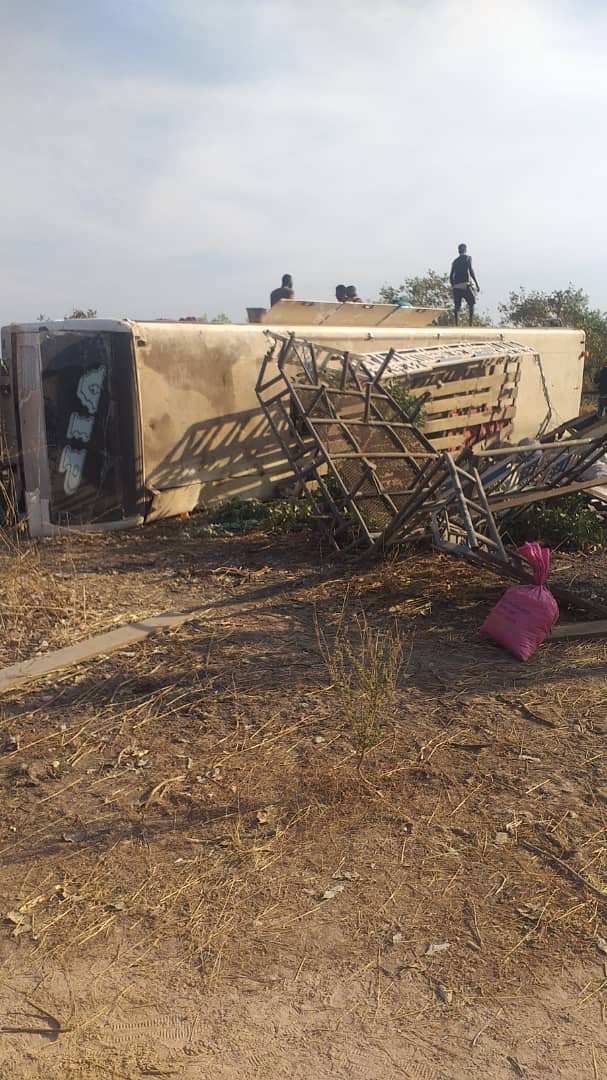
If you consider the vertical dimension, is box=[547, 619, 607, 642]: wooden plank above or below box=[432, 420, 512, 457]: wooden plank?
below

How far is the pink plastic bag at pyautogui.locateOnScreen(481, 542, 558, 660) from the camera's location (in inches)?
185

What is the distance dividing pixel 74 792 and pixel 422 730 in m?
1.53

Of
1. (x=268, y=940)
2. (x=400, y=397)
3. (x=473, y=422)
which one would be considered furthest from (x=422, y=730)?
(x=473, y=422)

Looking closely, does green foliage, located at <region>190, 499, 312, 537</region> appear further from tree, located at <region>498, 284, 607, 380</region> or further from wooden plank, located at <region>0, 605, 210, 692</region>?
tree, located at <region>498, 284, 607, 380</region>

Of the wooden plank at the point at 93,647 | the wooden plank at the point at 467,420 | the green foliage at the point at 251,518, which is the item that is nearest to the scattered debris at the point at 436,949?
the wooden plank at the point at 93,647

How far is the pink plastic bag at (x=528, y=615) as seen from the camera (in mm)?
4695

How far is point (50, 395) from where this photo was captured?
7.78 metres

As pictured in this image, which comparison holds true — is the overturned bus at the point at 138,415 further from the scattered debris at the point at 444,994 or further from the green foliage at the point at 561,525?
the scattered debris at the point at 444,994

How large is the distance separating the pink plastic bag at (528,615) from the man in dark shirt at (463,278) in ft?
39.8

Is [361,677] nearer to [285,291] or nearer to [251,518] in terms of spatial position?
[251,518]

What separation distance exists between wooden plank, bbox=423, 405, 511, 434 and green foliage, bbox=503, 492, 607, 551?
2.30m

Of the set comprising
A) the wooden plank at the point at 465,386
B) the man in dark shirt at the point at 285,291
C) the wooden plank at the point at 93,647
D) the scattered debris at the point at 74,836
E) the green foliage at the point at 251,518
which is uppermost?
the man in dark shirt at the point at 285,291

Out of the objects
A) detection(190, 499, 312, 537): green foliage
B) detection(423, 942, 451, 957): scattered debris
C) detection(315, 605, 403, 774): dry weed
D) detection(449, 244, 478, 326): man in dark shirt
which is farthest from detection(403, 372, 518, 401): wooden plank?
detection(423, 942, 451, 957): scattered debris

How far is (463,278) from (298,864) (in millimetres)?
14795
